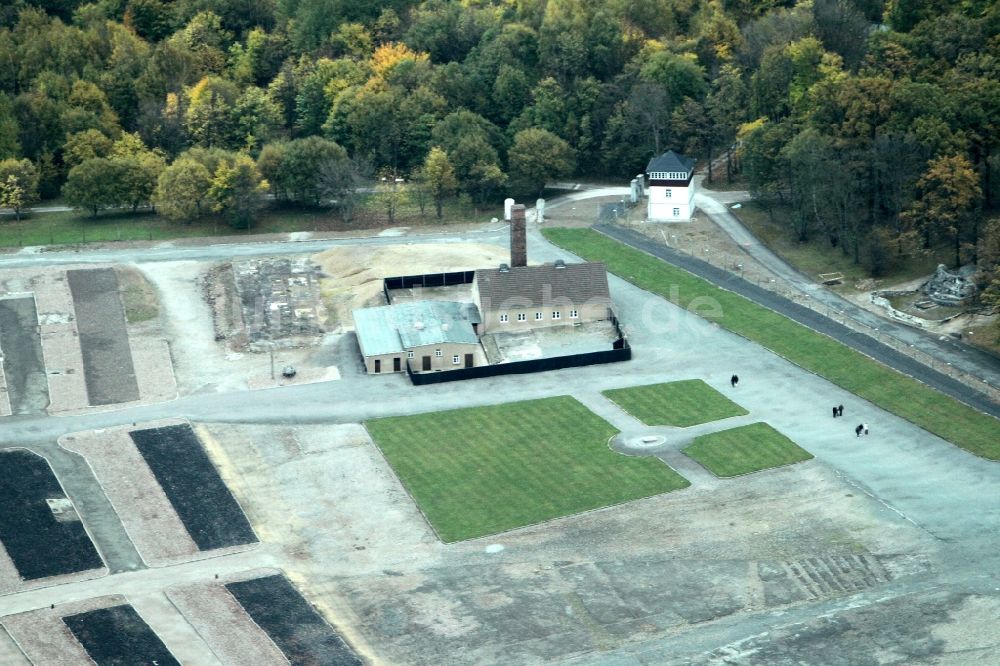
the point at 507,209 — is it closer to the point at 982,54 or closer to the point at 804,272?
the point at 804,272

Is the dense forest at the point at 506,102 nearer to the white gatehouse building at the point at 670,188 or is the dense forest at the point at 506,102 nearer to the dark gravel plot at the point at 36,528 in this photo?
the white gatehouse building at the point at 670,188

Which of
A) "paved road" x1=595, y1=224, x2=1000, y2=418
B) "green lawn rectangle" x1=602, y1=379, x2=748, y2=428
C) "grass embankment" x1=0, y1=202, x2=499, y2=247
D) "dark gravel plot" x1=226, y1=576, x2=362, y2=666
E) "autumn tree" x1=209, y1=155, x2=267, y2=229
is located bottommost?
"dark gravel plot" x1=226, y1=576, x2=362, y2=666

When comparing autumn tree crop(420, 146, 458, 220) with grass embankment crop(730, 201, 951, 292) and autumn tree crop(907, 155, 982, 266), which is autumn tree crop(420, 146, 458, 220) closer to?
grass embankment crop(730, 201, 951, 292)

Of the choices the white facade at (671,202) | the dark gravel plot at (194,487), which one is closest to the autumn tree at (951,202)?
the white facade at (671,202)

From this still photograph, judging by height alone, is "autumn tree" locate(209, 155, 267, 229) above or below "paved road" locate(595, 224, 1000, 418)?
above

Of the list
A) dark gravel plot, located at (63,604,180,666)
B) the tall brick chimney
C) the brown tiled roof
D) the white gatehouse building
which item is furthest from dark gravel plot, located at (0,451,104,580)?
the white gatehouse building

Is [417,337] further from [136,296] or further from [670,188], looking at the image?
[670,188]

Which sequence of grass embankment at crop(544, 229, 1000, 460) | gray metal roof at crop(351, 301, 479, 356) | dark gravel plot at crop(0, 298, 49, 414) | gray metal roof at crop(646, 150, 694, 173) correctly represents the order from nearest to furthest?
grass embankment at crop(544, 229, 1000, 460) < dark gravel plot at crop(0, 298, 49, 414) < gray metal roof at crop(351, 301, 479, 356) < gray metal roof at crop(646, 150, 694, 173)
